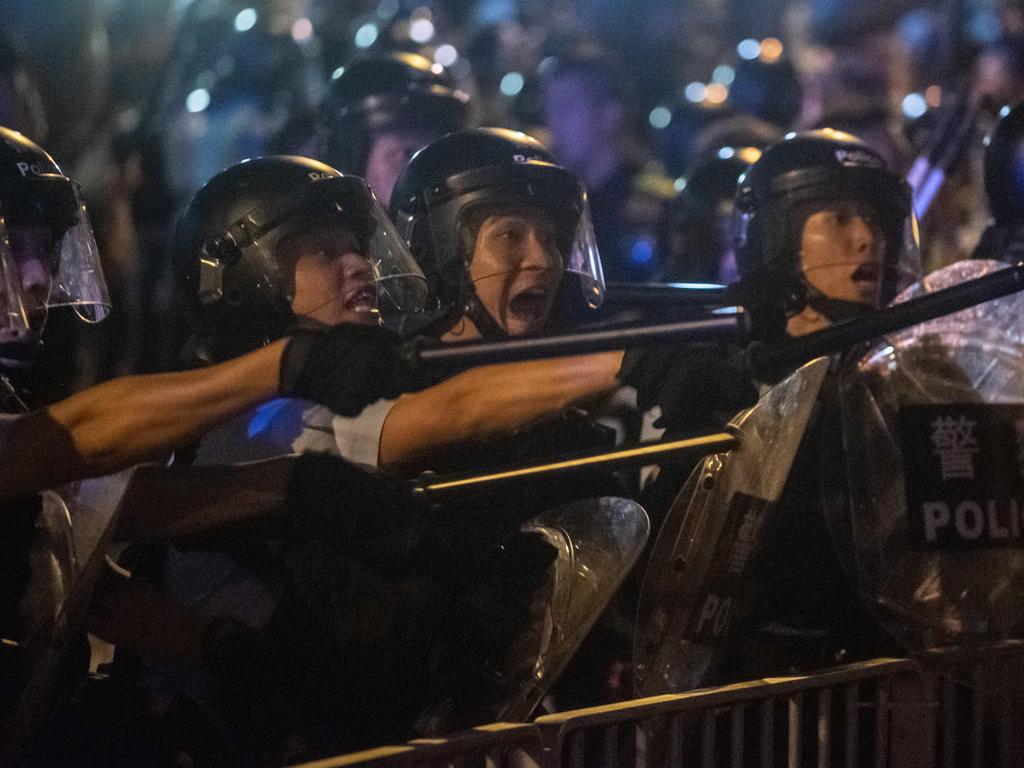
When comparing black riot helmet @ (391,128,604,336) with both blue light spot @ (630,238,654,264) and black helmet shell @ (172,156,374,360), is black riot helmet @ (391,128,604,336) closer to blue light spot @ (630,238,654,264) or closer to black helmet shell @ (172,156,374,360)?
black helmet shell @ (172,156,374,360)

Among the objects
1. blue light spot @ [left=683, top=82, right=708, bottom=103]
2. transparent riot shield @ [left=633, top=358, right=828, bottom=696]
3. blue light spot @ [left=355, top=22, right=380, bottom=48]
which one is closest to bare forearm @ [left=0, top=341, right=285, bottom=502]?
transparent riot shield @ [left=633, top=358, right=828, bottom=696]

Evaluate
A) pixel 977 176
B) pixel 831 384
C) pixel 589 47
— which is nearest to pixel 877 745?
pixel 831 384

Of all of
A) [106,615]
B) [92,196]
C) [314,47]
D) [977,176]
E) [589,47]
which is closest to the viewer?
[106,615]

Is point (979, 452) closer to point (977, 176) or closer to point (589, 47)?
point (977, 176)

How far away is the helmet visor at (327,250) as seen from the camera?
2.73 m

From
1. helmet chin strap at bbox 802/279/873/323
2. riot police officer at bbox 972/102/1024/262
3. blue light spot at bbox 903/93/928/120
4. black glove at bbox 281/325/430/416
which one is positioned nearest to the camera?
black glove at bbox 281/325/430/416

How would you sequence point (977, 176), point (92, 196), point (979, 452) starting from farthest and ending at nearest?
1. point (92, 196)
2. point (977, 176)
3. point (979, 452)

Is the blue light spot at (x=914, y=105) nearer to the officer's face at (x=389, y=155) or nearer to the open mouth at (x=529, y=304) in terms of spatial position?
the officer's face at (x=389, y=155)

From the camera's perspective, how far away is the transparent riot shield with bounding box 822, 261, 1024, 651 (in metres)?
2.66

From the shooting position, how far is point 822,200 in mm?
3395

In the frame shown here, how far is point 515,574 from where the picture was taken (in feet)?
7.91

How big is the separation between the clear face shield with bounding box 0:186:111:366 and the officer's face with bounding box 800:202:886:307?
5.22ft

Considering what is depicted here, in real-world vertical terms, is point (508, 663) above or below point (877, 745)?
above

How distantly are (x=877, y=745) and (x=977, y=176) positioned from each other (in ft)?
9.05
